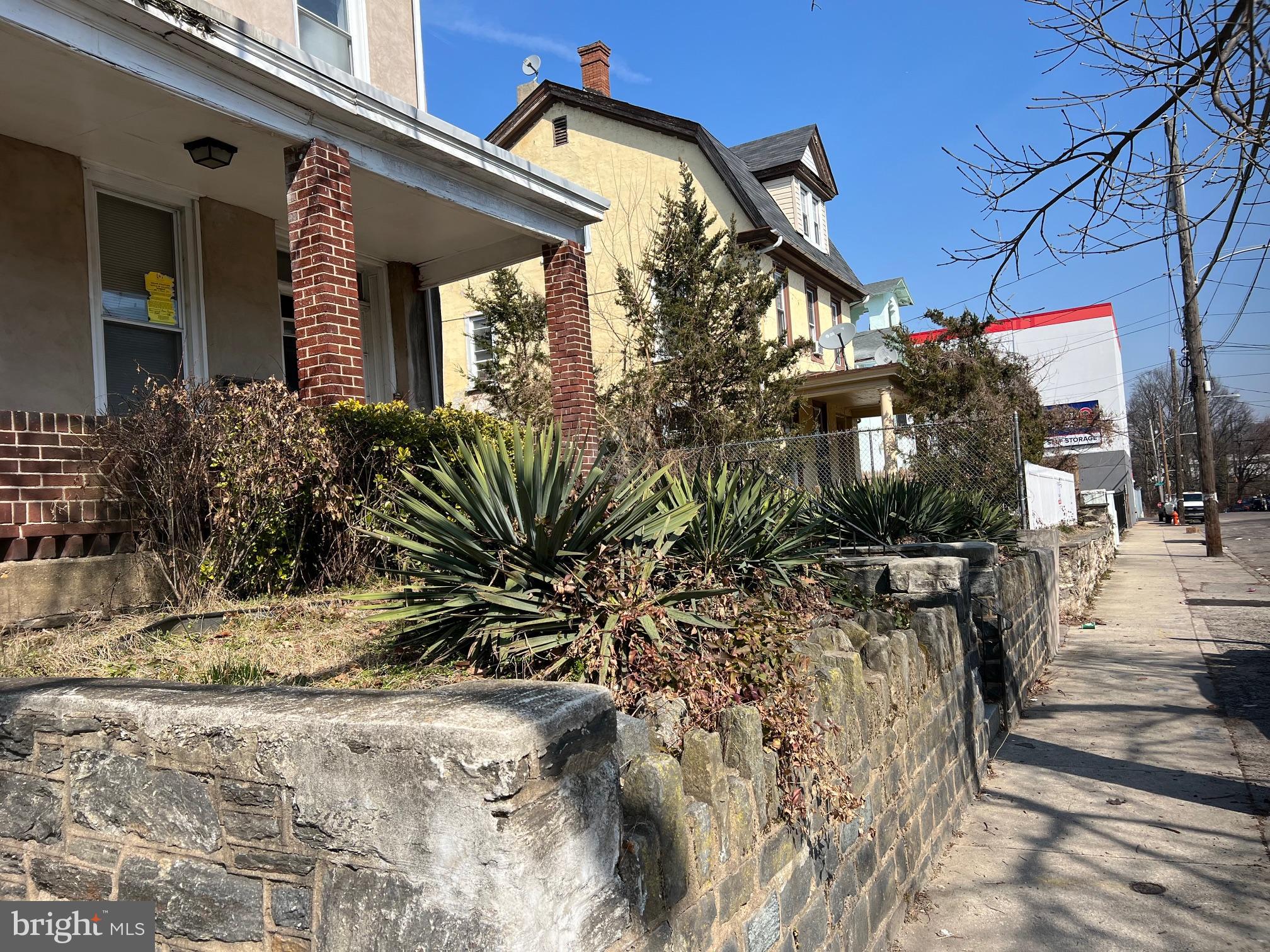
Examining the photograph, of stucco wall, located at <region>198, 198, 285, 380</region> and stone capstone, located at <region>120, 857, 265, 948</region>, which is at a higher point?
stucco wall, located at <region>198, 198, 285, 380</region>

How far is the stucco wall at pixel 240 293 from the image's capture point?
8.64 metres

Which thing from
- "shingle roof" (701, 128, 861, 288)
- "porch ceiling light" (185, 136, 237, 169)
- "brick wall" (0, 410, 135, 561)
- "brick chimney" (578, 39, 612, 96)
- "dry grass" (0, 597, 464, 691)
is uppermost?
"brick chimney" (578, 39, 612, 96)

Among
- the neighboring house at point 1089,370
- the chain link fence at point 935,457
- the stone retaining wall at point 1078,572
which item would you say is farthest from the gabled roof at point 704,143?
the neighboring house at point 1089,370

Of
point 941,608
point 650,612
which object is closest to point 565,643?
point 650,612

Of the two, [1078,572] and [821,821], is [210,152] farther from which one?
[1078,572]

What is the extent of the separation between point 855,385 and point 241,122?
1515cm

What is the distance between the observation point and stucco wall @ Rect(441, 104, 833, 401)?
18656 mm

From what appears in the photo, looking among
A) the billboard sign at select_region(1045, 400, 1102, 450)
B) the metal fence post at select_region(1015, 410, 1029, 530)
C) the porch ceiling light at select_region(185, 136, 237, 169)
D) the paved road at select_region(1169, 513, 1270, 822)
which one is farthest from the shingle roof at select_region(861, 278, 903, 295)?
the porch ceiling light at select_region(185, 136, 237, 169)

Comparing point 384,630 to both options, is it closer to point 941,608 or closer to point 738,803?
point 738,803

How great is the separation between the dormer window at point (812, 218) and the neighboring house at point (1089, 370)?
72.4 ft

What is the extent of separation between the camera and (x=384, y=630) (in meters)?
4.39

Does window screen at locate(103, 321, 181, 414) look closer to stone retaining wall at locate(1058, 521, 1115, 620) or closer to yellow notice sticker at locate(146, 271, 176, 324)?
yellow notice sticker at locate(146, 271, 176, 324)

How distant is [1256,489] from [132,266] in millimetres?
88072

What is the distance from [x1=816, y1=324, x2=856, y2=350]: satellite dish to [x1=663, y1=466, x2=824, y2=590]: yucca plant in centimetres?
1578
